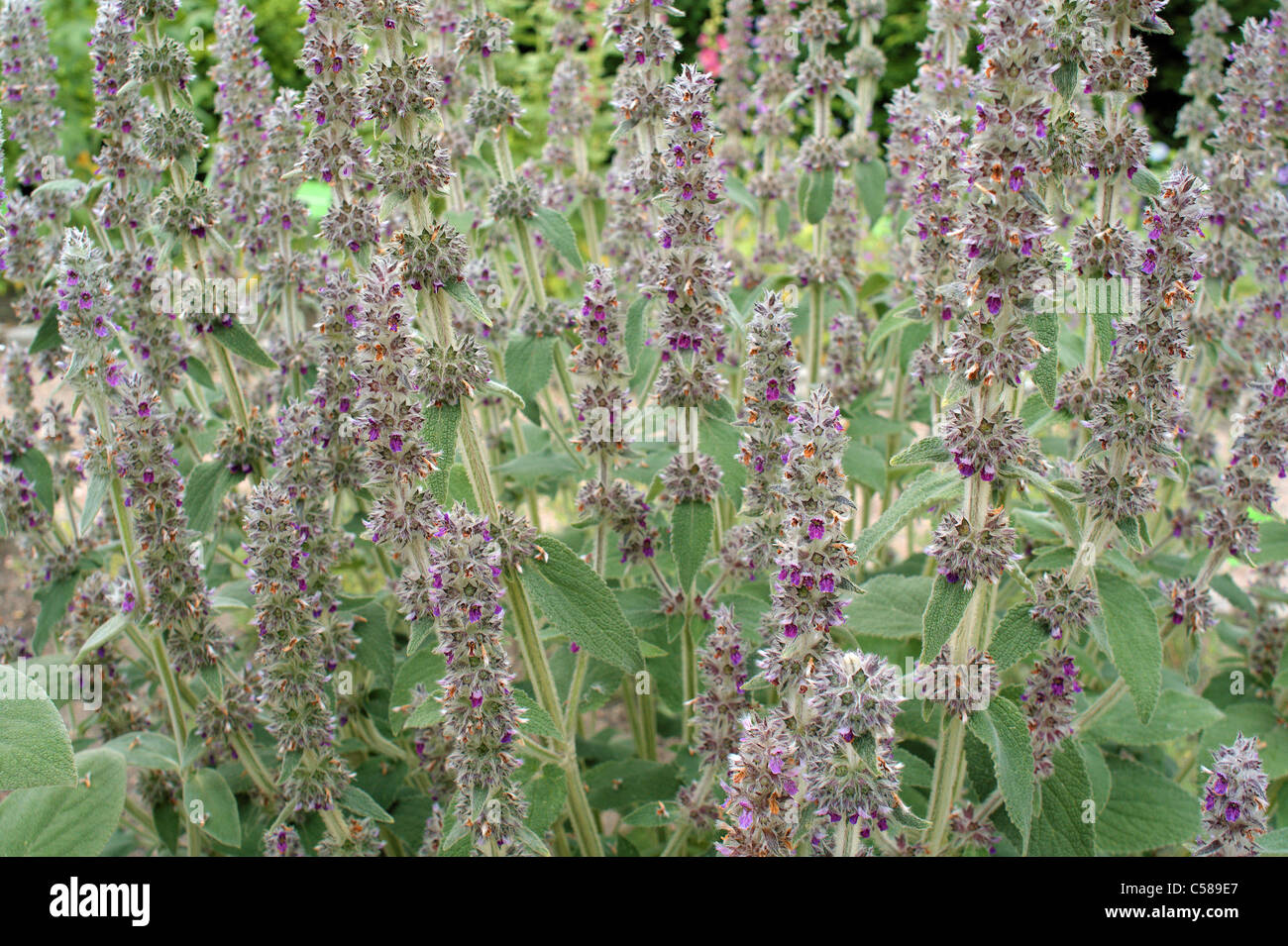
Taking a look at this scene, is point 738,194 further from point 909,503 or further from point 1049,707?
point 1049,707

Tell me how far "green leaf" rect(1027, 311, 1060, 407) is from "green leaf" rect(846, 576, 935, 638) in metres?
1.24

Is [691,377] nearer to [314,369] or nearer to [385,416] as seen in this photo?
[385,416]

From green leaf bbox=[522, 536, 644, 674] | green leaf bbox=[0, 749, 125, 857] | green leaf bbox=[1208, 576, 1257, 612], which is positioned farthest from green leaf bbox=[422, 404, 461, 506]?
green leaf bbox=[1208, 576, 1257, 612]

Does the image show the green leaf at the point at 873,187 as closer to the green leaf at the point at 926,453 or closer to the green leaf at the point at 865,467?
the green leaf at the point at 865,467

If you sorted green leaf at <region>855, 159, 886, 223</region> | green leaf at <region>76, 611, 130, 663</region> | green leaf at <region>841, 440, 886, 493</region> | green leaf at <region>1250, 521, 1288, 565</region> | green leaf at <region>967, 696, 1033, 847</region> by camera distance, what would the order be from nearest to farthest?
green leaf at <region>967, 696, 1033, 847</region>, green leaf at <region>76, 611, 130, 663</region>, green leaf at <region>1250, 521, 1288, 565</region>, green leaf at <region>841, 440, 886, 493</region>, green leaf at <region>855, 159, 886, 223</region>

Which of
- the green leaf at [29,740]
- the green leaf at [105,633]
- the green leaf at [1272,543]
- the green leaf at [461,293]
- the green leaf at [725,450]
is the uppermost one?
the green leaf at [461,293]

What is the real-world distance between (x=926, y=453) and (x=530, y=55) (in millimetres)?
14214

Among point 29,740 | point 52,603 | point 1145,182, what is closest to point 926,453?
point 1145,182

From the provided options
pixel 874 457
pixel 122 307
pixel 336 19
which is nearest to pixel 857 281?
pixel 874 457

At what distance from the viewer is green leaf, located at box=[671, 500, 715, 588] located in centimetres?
381

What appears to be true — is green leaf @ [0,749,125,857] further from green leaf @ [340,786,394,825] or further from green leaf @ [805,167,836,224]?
green leaf @ [805,167,836,224]

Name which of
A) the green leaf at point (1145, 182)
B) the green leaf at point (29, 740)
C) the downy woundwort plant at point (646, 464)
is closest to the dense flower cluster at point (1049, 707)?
the downy woundwort plant at point (646, 464)

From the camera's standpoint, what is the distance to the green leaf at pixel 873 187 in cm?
583

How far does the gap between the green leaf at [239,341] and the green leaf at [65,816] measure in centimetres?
165
